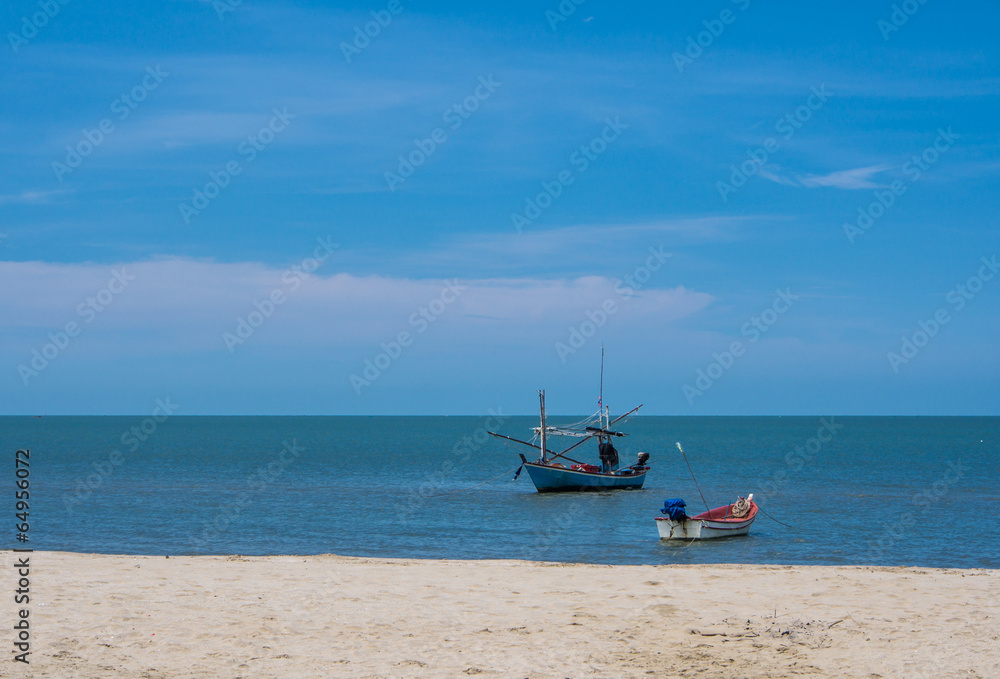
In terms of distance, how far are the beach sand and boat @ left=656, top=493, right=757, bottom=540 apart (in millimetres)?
10639

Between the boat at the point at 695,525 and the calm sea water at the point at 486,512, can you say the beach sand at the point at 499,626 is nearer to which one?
the calm sea water at the point at 486,512

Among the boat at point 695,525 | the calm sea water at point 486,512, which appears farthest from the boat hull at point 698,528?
the calm sea water at point 486,512

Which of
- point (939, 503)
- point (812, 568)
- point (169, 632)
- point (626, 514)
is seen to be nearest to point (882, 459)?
point (939, 503)

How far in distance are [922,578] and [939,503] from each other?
28917 mm

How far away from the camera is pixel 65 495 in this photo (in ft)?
146

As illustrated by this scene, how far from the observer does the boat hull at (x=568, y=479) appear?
1848 inches

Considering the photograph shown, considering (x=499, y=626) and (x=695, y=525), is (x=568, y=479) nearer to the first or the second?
(x=695, y=525)

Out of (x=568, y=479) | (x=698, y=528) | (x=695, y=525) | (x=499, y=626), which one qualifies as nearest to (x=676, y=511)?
(x=695, y=525)

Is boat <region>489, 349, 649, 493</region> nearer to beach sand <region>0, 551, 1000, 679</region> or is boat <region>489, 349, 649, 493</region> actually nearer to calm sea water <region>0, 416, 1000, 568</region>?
calm sea water <region>0, 416, 1000, 568</region>

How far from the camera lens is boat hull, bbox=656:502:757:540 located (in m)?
28.1

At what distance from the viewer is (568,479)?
4722 cm

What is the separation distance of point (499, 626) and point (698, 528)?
55.6 ft

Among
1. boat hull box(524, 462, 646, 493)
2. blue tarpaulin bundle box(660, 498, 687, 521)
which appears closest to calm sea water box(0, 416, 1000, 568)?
boat hull box(524, 462, 646, 493)

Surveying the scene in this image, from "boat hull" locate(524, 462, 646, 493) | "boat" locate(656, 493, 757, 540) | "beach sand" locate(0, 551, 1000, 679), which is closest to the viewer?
"beach sand" locate(0, 551, 1000, 679)
